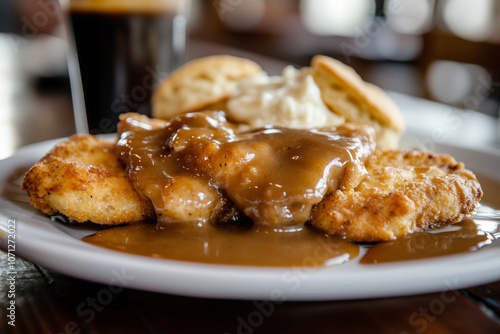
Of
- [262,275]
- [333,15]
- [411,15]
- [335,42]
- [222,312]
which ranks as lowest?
[335,42]

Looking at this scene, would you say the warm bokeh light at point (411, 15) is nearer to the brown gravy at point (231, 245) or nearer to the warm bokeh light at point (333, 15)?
the warm bokeh light at point (333, 15)

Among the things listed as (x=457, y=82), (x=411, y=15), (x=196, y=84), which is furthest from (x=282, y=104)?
(x=411, y=15)

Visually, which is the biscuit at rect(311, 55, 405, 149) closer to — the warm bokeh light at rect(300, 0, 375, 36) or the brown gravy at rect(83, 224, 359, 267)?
the brown gravy at rect(83, 224, 359, 267)

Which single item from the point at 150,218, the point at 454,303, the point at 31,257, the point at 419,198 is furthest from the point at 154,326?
the point at 419,198

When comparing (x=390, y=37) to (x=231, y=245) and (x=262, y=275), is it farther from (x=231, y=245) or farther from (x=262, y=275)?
(x=262, y=275)

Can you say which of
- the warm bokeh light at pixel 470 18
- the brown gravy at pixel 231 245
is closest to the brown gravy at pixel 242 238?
the brown gravy at pixel 231 245
